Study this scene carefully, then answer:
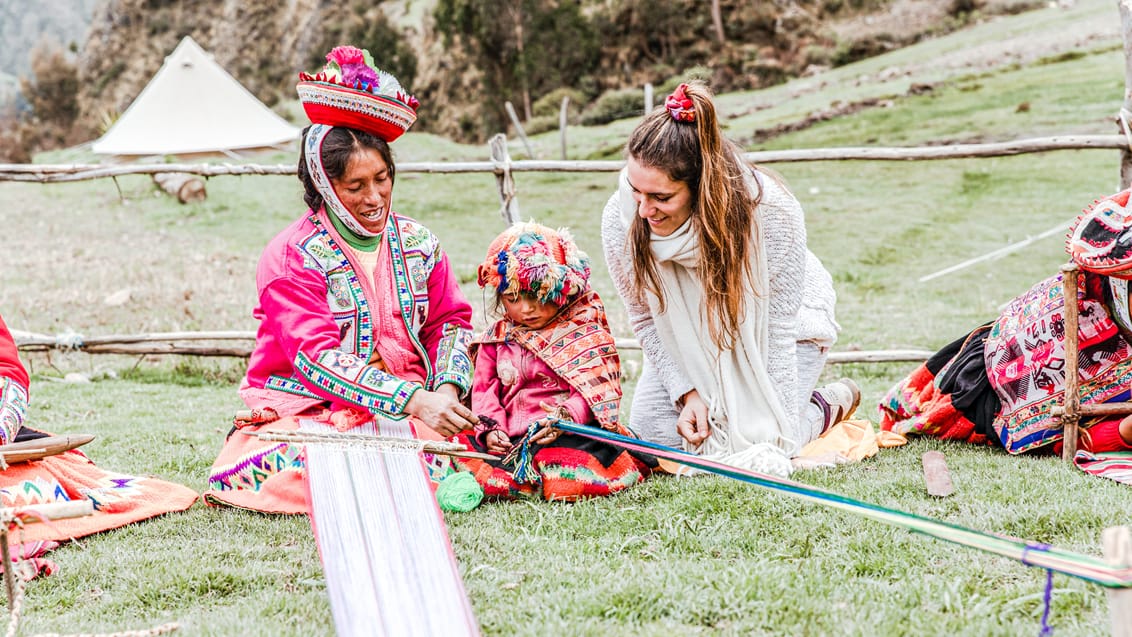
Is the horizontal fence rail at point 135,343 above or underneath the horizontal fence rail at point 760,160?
underneath

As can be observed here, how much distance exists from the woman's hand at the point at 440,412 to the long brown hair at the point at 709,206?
2.49 feet

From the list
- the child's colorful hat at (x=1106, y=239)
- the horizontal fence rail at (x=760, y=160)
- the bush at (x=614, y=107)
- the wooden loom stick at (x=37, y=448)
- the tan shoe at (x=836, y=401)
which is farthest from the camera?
the bush at (x=614, y=107)

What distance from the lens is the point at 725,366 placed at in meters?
3.13

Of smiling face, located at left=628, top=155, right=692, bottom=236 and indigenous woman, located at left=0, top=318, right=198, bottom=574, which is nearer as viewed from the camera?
indigenous woman, located at left=0, top=318, right=198, bottom=574

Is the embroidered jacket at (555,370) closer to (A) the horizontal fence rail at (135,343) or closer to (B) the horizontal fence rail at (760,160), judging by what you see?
(B) the horizontal fence rail at (760,160)

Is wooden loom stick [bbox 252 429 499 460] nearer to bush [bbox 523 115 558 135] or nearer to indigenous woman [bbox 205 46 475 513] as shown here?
indigenous woman [bbox 205 46 475 513]

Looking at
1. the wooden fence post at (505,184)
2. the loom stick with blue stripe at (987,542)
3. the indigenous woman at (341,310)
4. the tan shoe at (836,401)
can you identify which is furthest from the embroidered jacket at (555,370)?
the wooden fence post at (505,184)

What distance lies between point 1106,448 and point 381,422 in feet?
7.44

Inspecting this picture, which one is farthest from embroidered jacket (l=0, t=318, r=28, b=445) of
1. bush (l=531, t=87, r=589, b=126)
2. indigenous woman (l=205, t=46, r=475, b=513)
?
bush (l=531, t=87, r=589, b=126)

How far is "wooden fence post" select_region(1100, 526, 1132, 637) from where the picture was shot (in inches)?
51.9

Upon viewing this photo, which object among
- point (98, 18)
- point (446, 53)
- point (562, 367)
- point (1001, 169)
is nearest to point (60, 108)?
point (98, 18)

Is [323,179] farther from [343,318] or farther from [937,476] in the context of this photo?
[937,476]

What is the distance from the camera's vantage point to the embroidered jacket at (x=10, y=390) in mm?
2652

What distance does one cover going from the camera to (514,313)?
3.06 meters
